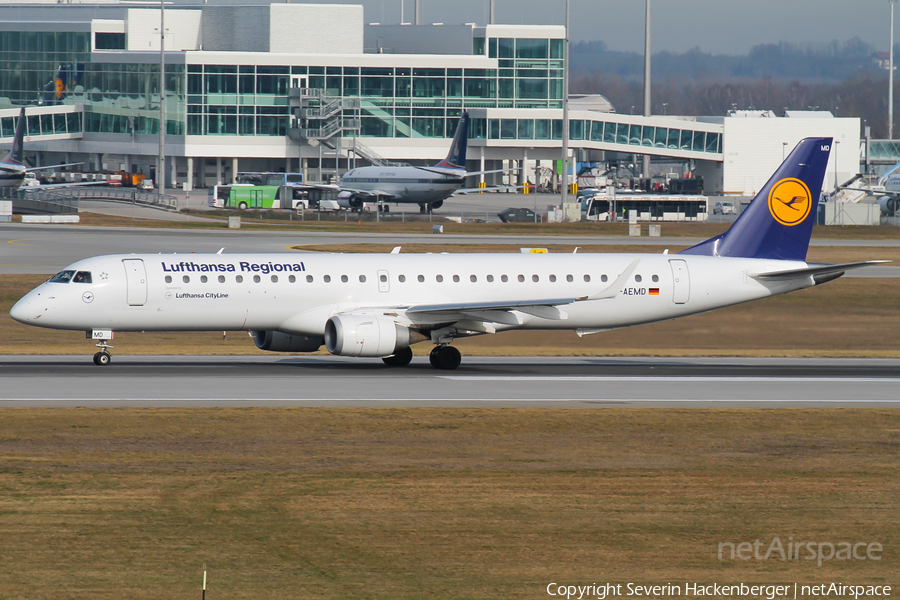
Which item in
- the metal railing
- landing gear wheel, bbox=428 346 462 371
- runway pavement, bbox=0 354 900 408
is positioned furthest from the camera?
the metal railing

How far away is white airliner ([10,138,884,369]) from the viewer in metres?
35.3

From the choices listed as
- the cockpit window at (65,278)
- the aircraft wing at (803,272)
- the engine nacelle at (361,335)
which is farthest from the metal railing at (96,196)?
the aircraft wing at (803,272)

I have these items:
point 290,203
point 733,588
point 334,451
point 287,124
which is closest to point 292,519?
point 334,451

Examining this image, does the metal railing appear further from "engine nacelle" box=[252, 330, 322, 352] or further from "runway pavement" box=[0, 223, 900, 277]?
"engine nacelle" box=[252, 330, 322, 352]

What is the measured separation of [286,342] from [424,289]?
4.85m

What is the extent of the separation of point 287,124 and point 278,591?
14490 centimetres

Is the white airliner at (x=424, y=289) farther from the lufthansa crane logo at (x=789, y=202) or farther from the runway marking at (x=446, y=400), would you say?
the runway marking at (x=446, y=400)

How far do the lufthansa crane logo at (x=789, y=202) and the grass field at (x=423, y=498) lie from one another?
1308 centimetres

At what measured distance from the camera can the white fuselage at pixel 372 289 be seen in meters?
35.3

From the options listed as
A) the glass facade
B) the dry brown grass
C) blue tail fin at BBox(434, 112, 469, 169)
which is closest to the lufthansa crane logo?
the dry brown grass

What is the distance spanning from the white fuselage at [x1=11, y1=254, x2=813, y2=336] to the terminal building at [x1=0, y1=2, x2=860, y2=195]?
118942 mm

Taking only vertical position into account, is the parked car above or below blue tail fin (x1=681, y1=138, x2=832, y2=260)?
above

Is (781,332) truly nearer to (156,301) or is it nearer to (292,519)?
(156,301)

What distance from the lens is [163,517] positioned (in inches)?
746
